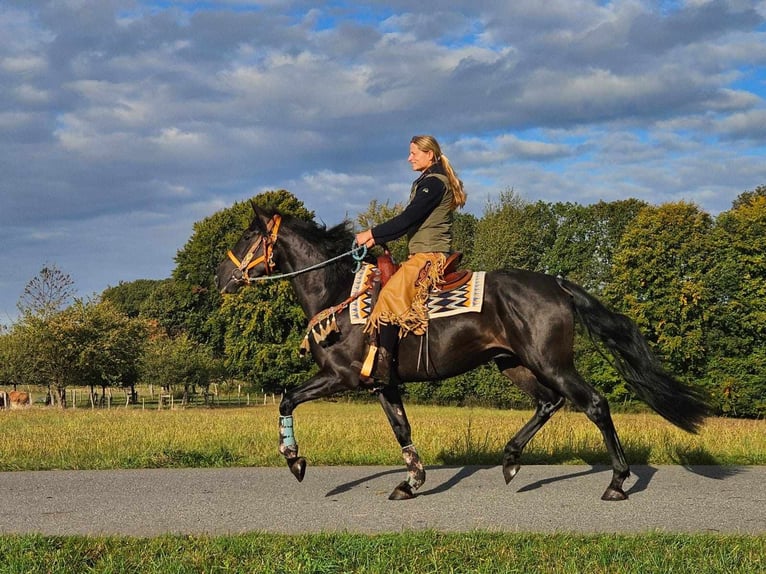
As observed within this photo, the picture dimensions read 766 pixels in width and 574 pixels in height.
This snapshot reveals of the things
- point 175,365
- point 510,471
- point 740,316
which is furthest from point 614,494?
point 175,365

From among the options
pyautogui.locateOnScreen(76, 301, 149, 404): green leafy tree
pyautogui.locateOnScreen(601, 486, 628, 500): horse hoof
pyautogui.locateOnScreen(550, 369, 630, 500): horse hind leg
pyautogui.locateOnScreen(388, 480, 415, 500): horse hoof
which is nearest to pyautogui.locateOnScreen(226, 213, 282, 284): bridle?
pyautogui.locateOnScreen(388, 480, 415, 500): horse hoof

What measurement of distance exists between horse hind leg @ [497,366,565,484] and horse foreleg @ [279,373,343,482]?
2.04 meters

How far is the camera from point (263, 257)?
8.85m

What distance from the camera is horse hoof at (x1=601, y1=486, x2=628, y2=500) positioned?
7.80m

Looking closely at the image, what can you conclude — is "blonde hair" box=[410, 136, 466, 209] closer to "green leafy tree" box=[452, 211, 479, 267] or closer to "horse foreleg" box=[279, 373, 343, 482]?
"horse foreleg" box=[279, 373, 343, 482]

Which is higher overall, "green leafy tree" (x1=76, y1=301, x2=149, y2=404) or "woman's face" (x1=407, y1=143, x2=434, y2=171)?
"woman's face" (x1=407, y1=143, x2=434, y2=171)

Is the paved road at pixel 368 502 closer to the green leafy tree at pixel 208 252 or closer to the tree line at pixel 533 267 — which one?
the tree line at pixel 533 267

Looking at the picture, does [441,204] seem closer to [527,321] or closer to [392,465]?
[527,321]

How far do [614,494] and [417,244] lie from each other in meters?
3.22

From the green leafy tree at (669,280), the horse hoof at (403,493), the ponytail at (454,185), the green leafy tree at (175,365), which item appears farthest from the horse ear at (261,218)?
the green leafy tree at (175,365)

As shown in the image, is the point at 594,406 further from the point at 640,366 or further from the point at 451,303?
the point at 451,303

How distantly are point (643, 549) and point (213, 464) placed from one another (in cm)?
616

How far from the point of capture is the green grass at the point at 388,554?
16.4 feet

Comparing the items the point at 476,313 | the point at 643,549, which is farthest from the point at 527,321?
the point at 643,549
